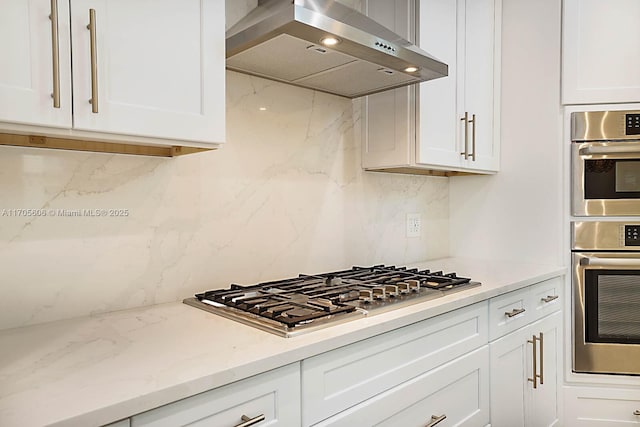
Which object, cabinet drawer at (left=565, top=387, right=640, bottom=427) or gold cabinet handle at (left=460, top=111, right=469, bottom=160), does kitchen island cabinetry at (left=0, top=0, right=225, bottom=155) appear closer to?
gold cabinet handle at (left=460, top=111, right=469, bottom=160)

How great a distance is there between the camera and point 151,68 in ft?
3.70

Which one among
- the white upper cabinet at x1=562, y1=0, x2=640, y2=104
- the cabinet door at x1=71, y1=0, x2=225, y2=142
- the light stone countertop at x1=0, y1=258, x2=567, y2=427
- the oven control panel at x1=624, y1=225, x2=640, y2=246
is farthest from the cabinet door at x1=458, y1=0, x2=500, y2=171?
the cabinet door at x1=71, y1=0, x2=225, y2=142

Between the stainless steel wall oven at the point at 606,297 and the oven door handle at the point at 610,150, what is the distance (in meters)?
0.34

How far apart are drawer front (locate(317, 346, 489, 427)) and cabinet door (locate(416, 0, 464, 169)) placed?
863mm

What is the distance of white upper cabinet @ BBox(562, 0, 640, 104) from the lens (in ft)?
7.20

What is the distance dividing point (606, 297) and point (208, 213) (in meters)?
1.96

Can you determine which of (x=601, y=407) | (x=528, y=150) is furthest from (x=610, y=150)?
(x=601, y=407)

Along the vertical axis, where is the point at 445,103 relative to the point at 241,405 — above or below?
above

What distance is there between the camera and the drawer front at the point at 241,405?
0.82 m

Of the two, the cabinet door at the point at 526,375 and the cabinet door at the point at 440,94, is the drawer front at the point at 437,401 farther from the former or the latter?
the cabinet door at the point at 440,94

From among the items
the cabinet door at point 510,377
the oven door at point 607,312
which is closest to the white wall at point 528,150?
the oven door at point 607,312

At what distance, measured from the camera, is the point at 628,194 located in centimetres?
220

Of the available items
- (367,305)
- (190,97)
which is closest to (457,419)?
(367,305)

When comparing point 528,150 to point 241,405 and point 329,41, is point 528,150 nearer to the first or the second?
point 329,41
